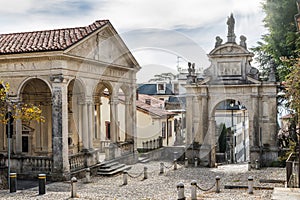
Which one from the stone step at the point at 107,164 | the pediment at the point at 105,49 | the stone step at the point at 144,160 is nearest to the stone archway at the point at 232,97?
the stone step at the point at 144,160

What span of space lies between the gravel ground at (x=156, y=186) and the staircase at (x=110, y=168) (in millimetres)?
475

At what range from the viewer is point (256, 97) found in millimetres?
24031

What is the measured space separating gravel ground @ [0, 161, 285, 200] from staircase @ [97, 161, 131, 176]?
47cm

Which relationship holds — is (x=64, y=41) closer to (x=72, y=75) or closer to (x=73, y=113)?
(x=72, y=75)

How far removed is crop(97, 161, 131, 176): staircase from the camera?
21594mm

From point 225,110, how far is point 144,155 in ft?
58.7

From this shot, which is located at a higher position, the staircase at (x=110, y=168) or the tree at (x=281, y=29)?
the tree at (x=281, y=29)

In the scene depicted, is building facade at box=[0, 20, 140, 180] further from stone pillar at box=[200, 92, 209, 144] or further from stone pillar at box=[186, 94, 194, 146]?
stone pillar at box=[200, 92, 209, 144]

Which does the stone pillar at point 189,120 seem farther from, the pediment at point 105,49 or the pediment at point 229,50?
the pediment at point 105,49

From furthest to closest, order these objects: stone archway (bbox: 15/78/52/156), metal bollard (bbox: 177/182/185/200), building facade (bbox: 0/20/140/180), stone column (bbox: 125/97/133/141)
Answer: stone column (bbox: 125/97/133/141), stone archway (bbox: 15/78/52/156), building facade (bbox: 0/20/140/180), metal bollard (bbox: 177/182/185/200)

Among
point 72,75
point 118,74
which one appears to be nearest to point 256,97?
point 118,74

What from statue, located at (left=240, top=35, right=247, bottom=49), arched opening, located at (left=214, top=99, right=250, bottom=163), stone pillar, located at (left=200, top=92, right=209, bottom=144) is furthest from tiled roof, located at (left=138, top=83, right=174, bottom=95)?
statue, located at (left=240, top=35, right=247, bottom=49)

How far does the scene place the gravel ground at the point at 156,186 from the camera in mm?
14766

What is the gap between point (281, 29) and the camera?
23.4m
